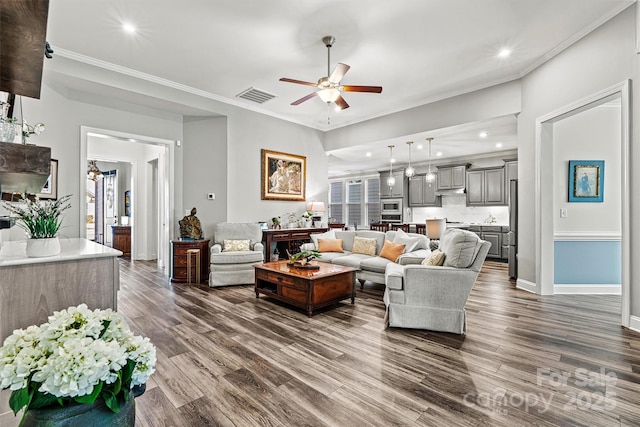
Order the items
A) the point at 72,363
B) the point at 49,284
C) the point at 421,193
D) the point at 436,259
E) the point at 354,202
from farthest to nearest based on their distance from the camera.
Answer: the point at 354,202
the point at 421,193
the point at 436,259
the point at 49,284
the point at 72,363

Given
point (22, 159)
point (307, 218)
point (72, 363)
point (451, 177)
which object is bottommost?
point (72, 363)

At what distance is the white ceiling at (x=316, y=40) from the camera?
119 inches

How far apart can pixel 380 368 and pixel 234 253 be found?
3.23 meters

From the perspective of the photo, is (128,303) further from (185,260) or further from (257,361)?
(257,361)

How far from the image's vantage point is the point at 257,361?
2393mm

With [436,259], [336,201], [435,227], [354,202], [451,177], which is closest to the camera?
[436,259]

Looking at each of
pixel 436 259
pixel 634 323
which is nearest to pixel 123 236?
pixel 436 259

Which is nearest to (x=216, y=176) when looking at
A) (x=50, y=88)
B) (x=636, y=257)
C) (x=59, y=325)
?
(x=50, y=88)

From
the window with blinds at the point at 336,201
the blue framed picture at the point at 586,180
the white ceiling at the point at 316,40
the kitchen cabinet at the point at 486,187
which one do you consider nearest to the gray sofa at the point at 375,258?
the blue framed picture at the point at 586,180

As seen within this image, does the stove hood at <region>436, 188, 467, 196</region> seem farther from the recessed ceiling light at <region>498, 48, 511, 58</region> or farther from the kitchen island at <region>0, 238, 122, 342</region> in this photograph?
the kitchen island at <region>0, 238, 122, 342</region>

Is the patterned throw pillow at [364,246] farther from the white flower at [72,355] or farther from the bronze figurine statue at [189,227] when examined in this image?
the white flower at [72,355]

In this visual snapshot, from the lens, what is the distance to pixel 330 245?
5.32 metres

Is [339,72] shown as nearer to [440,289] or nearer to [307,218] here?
[440,289]

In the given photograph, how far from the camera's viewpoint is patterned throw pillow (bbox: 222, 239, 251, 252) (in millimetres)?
5098
